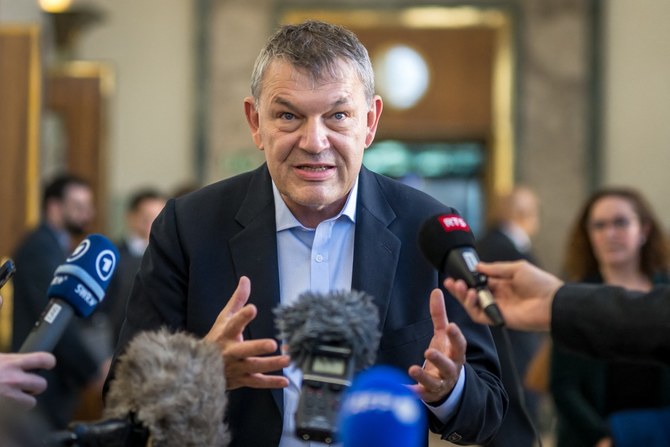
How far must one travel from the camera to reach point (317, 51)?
2.65m

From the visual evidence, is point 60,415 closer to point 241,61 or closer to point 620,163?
point 241,61

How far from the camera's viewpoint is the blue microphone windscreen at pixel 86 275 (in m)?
2.47

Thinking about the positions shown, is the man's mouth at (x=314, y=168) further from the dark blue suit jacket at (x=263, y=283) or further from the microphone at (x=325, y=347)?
the microphone at (x=325, y=347)

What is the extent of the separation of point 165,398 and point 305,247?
37.0 inches

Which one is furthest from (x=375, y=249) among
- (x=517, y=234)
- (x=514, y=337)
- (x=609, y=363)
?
(x=517, y=234)

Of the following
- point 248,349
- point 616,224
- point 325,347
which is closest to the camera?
point 325,347

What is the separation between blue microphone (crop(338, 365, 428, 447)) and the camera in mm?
1488

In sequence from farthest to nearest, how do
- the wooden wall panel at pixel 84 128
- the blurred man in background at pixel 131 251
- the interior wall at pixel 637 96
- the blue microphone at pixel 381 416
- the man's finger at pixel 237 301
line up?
the interior wall at pixel 637 96, the wooden wall panel at pixel 84 128, the blurred man in background at pixel 131 251, the man's finger at pixel 237 301, the blue microphone at pixel 381 416

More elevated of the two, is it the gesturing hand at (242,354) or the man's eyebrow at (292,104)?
the man's eyebrow at (292,104)

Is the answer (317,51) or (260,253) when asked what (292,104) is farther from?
(260,253)

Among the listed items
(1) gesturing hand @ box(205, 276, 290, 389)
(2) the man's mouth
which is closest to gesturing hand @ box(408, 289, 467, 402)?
(1) gesturing hand @ box(205, 276, 290, 389)

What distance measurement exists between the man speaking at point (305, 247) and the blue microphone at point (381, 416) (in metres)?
0.97

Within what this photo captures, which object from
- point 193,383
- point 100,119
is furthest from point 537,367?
point 100,119

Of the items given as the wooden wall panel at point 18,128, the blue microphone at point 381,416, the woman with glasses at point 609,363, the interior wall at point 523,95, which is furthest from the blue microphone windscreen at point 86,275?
the interior wall at point 523,95
